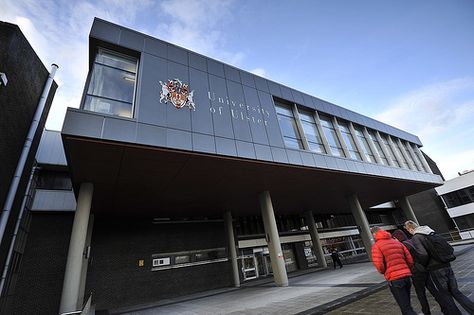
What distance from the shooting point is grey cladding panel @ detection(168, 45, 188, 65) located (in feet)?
37.8

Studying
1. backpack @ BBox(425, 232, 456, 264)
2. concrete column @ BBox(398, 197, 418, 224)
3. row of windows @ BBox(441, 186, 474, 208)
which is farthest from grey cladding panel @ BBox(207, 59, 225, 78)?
row of windows @ BBox(441, 186, 474, 208)

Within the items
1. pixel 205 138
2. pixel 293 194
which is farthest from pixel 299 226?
pixel 205 138

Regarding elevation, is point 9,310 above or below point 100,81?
below

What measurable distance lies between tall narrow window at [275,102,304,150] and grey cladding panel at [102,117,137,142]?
8533 mm

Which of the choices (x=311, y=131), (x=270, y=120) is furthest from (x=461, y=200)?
(x=270, y=120)

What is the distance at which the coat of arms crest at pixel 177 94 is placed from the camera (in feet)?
34.0

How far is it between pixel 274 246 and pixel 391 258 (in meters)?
10.1

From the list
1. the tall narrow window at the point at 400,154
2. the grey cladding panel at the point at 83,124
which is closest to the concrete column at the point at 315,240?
the tall narrow window at the point at 400,154

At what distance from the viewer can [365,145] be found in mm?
19812

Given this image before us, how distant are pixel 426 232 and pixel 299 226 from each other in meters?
20.6

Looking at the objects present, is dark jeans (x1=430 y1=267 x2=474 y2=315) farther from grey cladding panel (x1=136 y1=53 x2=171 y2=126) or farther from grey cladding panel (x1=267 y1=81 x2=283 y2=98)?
grey cladding panel (x1=267 y1=81 x2=283 y2=98)

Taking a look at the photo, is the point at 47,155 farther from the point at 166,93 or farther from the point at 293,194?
the point at 293,194

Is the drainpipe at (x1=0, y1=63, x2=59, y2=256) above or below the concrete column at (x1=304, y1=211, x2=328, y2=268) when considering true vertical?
above

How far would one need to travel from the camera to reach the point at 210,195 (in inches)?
575
